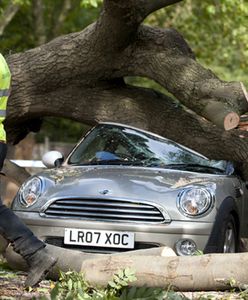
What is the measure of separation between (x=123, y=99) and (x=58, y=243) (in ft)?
11.0

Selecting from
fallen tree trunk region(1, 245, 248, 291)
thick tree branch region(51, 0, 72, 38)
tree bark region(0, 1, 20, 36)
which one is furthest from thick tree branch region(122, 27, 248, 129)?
thick tree branch region(51, 0, 72, 38)

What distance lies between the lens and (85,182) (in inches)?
302

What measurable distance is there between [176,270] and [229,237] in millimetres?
2141

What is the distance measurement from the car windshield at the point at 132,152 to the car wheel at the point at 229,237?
765 mm

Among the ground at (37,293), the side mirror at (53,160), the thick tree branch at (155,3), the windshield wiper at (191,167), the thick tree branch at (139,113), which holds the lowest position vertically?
the ground at (37,293)

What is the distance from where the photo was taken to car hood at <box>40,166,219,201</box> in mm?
7461

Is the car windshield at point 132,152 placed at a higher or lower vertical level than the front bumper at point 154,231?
higher

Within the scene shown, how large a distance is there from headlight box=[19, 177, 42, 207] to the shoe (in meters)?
1.53

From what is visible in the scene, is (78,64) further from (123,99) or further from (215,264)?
(215,264)

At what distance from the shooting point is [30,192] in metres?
7.79

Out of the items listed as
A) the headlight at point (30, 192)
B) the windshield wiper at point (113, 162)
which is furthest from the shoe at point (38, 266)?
the windshield wiper at point (113, 162)

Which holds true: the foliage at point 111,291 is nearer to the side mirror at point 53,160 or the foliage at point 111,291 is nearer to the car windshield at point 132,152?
the car windshield at point 132,152

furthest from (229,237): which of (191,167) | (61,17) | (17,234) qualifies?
(61,17)

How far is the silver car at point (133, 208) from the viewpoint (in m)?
7.25
